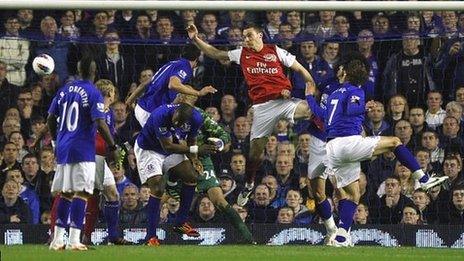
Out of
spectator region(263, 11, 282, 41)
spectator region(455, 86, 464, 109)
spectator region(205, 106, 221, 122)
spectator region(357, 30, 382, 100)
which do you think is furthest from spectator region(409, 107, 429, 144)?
spectator region(205, 106, 221, 122)

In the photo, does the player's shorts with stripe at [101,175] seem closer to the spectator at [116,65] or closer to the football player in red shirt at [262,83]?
the football player in red shirt at [262,83]

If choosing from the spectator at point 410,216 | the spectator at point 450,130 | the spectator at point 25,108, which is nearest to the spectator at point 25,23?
the spectator at point 25,108

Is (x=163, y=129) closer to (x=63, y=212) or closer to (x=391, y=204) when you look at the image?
(x=63, y=212)

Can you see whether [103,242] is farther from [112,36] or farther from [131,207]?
[112,36]

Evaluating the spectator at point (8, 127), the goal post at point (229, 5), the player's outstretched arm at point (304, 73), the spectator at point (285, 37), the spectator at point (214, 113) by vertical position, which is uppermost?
the goal post at point (229, 5)

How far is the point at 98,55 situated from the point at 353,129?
444cm

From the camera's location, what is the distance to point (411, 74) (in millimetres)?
18844

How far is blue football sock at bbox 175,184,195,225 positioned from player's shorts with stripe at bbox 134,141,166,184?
40 centimetres

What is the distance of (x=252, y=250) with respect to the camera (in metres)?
15.2

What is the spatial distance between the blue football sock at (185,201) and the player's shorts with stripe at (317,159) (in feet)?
4.53

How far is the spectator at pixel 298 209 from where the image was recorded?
18.3 meters

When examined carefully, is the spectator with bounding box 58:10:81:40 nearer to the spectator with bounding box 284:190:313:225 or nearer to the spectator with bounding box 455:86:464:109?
the spectator with bounding box 284:190:313:225

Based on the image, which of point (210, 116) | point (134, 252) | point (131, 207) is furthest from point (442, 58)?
point (134, 252)

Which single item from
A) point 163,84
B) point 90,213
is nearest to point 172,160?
point 163,84
